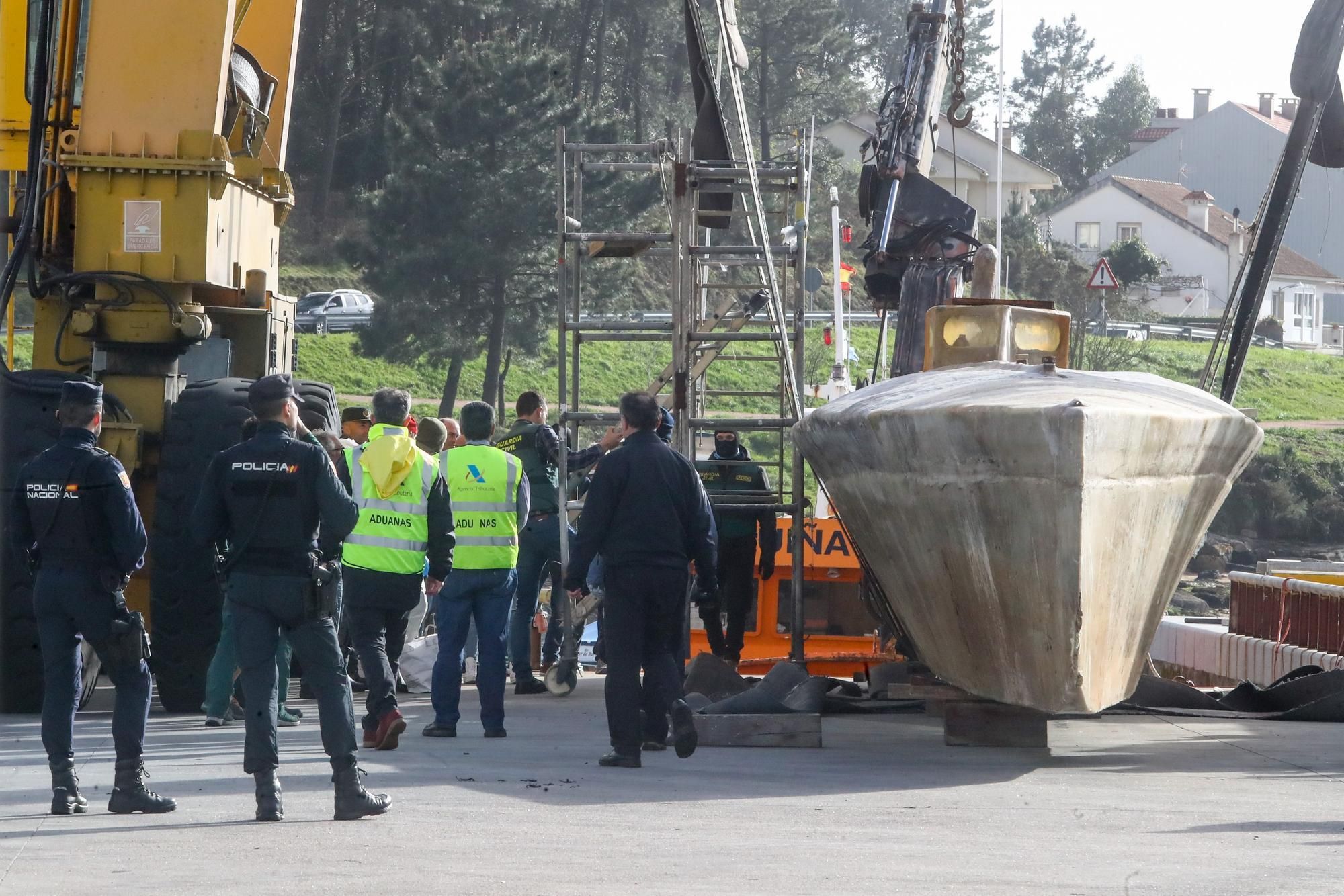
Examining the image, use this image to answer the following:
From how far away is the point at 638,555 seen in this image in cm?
899

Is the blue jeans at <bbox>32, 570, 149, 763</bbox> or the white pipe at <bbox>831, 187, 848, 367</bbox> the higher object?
the white pipe at <bbox>831, 187, 848, 367</bbox>

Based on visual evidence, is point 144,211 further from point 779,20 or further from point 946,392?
Result: point 779,20

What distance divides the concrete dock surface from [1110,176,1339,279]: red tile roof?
65172mm

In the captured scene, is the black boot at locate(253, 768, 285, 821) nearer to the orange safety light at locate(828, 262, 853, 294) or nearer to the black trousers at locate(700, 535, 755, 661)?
the black trousers at locate(700, 535, 755, 661)

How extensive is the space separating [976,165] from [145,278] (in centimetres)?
6435

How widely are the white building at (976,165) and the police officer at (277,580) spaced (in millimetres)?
58887

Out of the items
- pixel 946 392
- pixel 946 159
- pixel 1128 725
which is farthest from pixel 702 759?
pixel 946 159

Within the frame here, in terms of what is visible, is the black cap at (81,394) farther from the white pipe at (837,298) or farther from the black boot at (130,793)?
the white pipe at (837,298)

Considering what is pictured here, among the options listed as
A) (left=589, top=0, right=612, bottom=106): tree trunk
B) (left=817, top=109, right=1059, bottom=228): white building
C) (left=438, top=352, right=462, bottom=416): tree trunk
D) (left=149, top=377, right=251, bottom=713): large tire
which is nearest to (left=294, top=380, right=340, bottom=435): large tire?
(left=149, top=377, right=251, bottom=713): large tire

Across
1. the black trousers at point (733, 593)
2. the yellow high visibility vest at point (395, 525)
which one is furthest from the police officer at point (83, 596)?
the black trousers at point (733, 593)

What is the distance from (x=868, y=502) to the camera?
31.9 ft

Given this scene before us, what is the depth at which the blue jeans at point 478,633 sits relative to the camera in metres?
9.81

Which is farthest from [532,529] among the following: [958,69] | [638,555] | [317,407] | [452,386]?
[452,386]

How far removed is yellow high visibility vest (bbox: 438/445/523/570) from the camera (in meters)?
9.83
